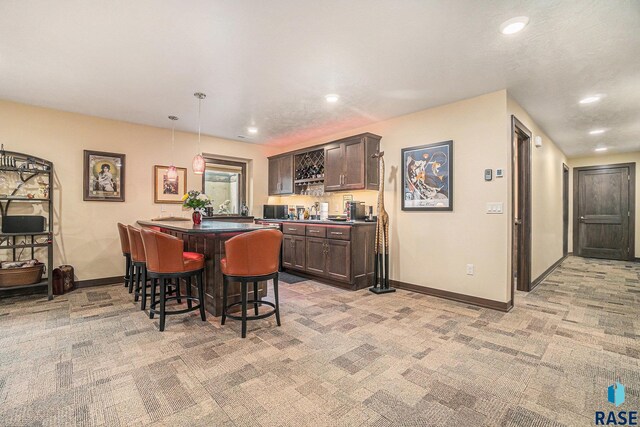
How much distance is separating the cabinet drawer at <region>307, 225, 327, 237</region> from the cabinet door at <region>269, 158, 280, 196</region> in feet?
5.83

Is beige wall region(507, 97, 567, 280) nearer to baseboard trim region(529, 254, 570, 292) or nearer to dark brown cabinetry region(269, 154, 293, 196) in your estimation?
baseboard trim region(529, 254, 570, 292)

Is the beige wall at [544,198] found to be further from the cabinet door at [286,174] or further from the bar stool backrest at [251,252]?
the cabinet door at [286,174]

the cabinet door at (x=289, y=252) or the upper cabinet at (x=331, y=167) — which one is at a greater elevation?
the upper cabinet at (x=331, y=167)

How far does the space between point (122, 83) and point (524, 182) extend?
5.39 meters

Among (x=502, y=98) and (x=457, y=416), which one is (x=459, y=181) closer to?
(x=502, y=98)

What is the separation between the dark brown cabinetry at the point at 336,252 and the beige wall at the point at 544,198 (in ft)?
7.88

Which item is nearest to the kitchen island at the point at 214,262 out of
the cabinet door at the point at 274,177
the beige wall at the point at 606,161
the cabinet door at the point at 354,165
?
the cabinet door at the point at 354,165

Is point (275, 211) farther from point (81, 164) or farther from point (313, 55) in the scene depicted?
point (313, 55)

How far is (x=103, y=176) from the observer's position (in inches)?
181

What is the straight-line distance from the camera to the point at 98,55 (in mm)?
2756

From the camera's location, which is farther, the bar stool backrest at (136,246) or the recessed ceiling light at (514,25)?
the bar stool backrest at (136,246)

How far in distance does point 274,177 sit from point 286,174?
43 centimetres

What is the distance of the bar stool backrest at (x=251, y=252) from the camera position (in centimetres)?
262

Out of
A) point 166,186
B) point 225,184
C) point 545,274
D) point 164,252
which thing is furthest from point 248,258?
point 545,274
